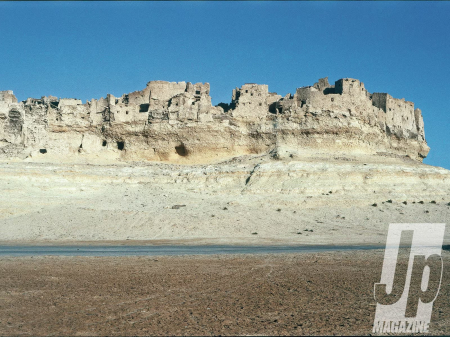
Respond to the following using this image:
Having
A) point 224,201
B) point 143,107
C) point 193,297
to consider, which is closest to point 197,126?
point 143,107

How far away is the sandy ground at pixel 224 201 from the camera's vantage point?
24125mm

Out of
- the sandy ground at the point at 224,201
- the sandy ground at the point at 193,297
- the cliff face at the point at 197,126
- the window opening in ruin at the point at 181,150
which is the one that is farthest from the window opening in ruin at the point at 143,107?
the sandy ground at the point at 193,297

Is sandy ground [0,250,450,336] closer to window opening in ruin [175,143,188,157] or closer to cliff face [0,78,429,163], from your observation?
cliff face [0,78,429,163]

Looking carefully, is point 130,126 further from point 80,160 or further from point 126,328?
point 126,328

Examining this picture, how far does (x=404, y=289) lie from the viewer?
9375 millimetres

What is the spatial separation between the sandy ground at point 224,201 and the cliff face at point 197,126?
8.94 feet

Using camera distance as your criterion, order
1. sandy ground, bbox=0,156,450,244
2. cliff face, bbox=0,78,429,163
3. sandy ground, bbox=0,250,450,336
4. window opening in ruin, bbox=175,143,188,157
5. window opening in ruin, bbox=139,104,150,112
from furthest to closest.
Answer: window opening in ruin, bbox=139,104,150,112 → window opening in ruin, bbox=175,143,188,157 → cliff face, bbox=0,78,429,163 → sandy ground, bbox=0,156,450,244 → sandy ground, bbox=0,250,450,336

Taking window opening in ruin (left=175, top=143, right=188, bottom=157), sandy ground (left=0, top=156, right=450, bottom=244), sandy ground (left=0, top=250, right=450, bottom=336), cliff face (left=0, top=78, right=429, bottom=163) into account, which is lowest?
sandy ground (left=0, top=250, right=450, bottom=336)

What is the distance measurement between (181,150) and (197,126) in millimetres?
2672

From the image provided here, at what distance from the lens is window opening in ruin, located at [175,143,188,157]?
131ft

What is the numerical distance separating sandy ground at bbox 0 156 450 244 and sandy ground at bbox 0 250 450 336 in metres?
9.03

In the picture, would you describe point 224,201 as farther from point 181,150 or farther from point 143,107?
point 143,107

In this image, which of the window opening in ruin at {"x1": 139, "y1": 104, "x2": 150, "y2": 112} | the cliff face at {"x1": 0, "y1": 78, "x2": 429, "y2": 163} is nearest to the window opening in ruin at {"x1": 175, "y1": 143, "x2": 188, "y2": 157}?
the cliff face at {"x1": 0, "y1": 78, "x2": 429, "y2": 163}

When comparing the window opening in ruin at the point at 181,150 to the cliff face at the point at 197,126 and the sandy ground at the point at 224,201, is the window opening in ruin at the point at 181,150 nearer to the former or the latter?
the cliff face at the point at 197,126
